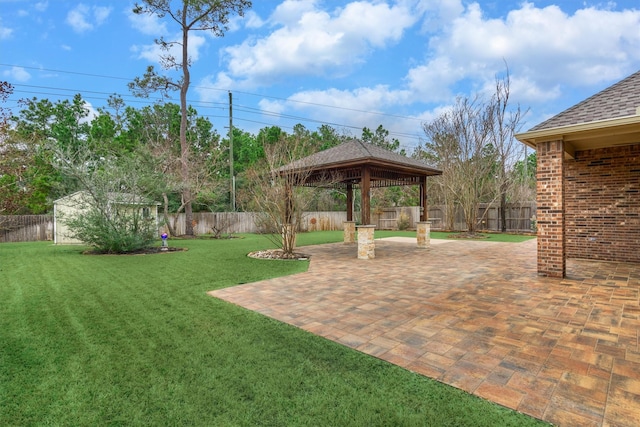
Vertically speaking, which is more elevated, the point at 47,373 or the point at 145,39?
the point at 145,39

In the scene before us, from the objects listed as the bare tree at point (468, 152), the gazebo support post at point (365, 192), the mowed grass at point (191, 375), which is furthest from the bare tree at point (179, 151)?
the bare tree at point (468, 152)

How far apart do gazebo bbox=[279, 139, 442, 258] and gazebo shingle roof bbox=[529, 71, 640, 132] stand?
411 cm

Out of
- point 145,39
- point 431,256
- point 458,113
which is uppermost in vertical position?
point 145,39

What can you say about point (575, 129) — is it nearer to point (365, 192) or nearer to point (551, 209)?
point (551, 209)

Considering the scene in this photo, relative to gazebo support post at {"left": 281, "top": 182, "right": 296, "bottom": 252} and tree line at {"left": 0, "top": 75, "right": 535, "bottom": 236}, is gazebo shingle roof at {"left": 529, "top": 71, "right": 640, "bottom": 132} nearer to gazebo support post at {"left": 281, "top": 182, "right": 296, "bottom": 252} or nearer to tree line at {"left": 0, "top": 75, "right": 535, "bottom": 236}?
gazebo support post at {"left": 281, "top": 182, "right": 296, "bottom": 252}

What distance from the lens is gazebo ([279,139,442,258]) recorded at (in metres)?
8.99

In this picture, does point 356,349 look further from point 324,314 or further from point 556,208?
point 556,208

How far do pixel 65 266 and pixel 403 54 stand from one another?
52.1 ft

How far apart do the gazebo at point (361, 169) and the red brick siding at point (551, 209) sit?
3.86 m

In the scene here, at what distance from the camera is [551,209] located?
582 cm

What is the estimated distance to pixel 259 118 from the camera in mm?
25203

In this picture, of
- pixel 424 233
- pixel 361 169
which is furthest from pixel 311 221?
pixel 361 169

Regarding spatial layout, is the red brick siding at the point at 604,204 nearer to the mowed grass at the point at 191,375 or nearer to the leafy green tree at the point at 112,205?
the mowed grass at the point at 191,375

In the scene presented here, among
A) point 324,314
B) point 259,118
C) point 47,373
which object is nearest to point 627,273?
point 324,314
